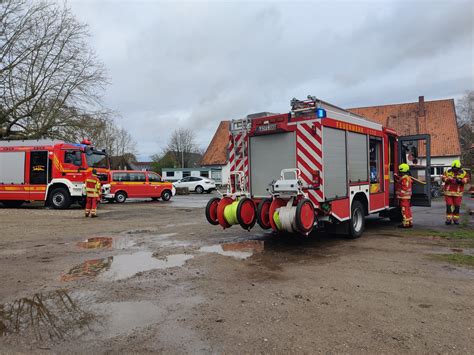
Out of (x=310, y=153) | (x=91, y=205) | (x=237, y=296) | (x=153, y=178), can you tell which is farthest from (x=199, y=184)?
(x=237, y=296)

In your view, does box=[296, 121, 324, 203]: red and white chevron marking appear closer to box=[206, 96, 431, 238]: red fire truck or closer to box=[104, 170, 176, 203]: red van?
box=[206, 96, 431, 238]: red fire truck

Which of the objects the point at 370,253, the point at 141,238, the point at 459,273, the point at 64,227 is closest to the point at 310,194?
the point at 370,253

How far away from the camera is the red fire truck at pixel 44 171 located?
16562 mm

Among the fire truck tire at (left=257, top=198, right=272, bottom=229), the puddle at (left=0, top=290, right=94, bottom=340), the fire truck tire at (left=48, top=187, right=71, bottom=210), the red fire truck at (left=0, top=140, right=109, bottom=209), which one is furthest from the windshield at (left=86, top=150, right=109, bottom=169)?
the puddle at (left=0, top=290, right=94, bottom=340)

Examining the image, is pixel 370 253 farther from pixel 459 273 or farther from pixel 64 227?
pixel 64 227

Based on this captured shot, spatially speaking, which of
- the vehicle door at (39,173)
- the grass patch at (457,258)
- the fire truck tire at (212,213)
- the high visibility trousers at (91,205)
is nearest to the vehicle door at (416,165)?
the grass patch at (457,258)

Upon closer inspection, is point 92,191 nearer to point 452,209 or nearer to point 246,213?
point 246,213

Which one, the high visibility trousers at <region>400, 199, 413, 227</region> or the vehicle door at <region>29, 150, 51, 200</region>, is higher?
the vehicle door at <region>29, 150, 51, 200</region>

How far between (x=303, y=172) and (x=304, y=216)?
1211 millimetres

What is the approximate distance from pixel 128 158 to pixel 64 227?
193ft

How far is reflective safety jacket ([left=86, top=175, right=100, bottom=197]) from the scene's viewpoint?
13422mm

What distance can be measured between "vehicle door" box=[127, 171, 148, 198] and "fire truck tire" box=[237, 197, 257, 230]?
16.1 meters

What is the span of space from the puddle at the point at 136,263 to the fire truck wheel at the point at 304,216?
79.6 inches

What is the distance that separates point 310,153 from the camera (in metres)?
7.36
